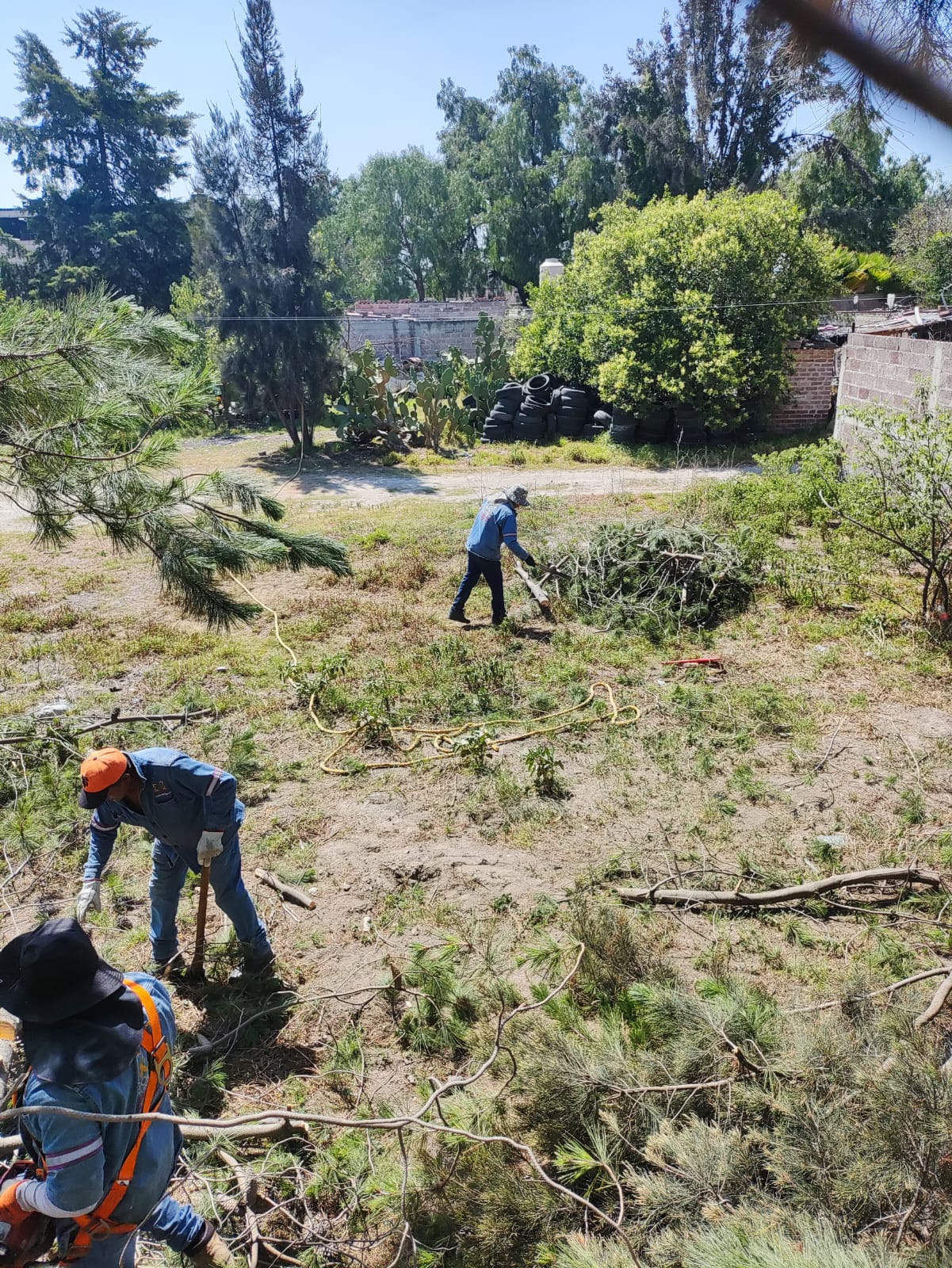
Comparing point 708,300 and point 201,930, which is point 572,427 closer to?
point 708,300

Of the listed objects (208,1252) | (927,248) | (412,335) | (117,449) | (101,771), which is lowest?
(208,1252)

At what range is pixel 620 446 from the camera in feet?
57.1

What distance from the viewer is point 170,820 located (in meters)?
3.65

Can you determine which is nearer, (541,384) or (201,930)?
(201,930)

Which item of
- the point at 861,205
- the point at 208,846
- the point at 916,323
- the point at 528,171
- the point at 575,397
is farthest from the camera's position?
the point at 528,171

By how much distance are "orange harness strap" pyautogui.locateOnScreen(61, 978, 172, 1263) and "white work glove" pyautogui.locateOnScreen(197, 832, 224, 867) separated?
1187mm

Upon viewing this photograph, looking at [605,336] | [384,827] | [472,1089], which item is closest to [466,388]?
[605,336]

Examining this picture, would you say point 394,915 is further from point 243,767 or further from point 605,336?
point 605,336

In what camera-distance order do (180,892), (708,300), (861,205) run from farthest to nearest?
(861,205), (708,300), (180,892)

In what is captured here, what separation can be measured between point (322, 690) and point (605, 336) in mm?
12756

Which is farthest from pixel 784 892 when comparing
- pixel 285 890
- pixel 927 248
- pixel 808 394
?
pixel 927 248

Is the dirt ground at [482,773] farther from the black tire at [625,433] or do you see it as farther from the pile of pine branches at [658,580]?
the black tire at [625,433]

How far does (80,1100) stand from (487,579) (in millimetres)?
6534

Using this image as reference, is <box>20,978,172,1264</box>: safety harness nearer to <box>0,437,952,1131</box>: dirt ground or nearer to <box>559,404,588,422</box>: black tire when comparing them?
<box>0,437,952,1131</box>: dirt ground
